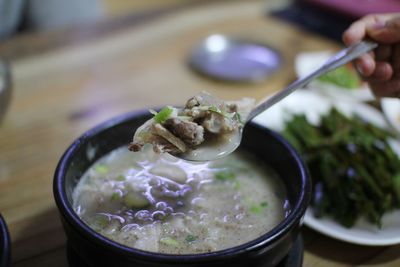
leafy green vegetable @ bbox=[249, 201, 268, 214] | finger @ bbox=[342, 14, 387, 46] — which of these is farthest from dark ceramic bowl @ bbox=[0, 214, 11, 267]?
finger @ bbox=[342, 14, 387, 46]

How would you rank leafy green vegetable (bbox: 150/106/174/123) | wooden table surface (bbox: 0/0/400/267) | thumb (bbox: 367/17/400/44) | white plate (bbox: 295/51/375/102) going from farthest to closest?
white plate (bbox: 295/51/375/102), thumb (bbox: 367/17/400/44), wooden table surface (bbox: 0/0/400/267), leafy green vegetable (bbox: 150/106/174/123)

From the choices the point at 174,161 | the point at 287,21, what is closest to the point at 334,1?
the point at 287,21

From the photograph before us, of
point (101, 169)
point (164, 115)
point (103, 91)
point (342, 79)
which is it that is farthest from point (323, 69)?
point (103, 91)

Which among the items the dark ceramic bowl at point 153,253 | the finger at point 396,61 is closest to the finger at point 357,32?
the finger at point 396,61

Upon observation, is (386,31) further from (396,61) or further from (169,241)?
(169,241)

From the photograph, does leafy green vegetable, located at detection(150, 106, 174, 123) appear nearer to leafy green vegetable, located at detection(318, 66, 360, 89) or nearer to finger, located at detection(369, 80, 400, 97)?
finger, located at detection(369, 80, 400, 97)

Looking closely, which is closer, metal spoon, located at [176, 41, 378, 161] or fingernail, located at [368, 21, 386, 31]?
metal spoon, located at [176, 41, 378, 161]

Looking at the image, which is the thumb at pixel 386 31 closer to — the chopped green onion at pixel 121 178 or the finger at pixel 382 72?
the finger at pixel 382 72
